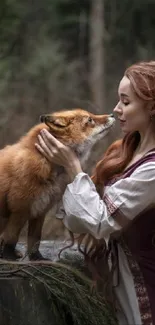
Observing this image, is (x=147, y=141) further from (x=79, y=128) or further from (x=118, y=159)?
(x=79, y=128)

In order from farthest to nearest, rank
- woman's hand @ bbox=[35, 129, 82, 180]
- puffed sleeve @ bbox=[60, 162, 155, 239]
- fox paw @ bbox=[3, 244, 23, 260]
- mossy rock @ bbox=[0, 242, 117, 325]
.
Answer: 1. fox paw @ bbox=[3, 244, 23, 260]
2. woman's hand @ bbox=[35, 129, 82, 180]
3. mossy rock @ bbox=[0, 242, 117, 325]
4. puffed sleeve @ bbox=[60, 162, 155, 239]

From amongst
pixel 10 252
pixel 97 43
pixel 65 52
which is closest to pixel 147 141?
pixel 10 252

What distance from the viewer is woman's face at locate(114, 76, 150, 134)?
130 inches

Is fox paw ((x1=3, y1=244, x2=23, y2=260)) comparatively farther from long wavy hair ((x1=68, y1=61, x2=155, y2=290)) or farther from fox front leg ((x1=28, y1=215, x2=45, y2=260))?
long wavy hair ((x1=68, y1=61, x2=155, y2=290))

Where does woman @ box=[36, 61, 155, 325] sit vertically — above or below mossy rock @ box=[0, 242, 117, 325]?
above

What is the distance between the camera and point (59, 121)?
12.1 feet

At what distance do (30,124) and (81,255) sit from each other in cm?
516

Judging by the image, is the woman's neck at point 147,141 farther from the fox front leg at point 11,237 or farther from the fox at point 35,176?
the fox front leg at point 11,237

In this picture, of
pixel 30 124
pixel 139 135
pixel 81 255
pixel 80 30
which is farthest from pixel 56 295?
pixel 80 30

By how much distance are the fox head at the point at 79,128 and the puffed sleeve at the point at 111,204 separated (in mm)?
580

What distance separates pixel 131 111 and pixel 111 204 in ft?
1.45

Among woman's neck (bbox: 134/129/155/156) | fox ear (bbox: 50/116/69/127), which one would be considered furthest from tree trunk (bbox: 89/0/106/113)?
woman's neck (bbox: 134/129/155/156)

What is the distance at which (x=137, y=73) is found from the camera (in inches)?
130

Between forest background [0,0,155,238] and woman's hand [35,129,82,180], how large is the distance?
5025 millimetres
